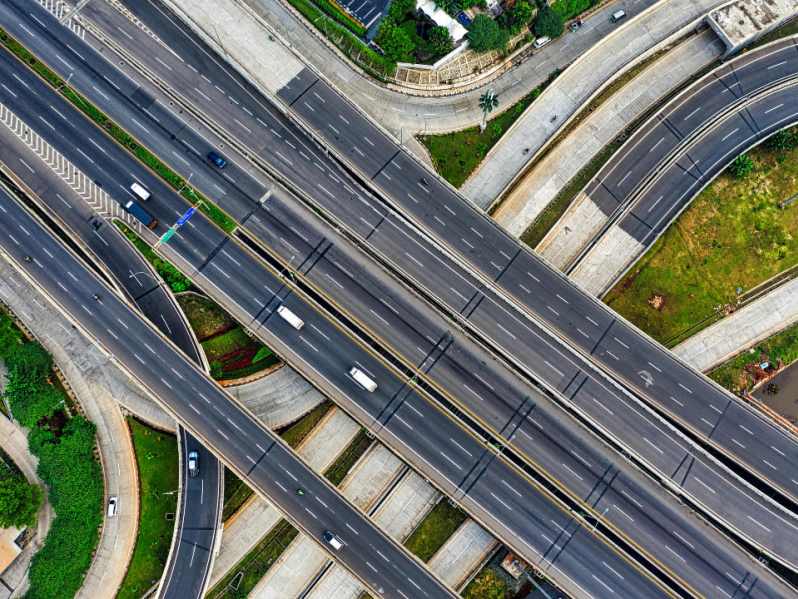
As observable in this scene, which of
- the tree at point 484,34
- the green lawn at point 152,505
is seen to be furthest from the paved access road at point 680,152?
the green lawn at point 152,505

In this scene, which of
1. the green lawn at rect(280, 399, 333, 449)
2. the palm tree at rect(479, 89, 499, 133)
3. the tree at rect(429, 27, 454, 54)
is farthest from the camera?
the tree at rect(429, 27, 454, 54)

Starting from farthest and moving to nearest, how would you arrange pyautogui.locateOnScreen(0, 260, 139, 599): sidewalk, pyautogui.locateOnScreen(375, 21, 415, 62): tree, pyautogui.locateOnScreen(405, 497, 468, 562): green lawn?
pyautogui.locateOnScreen(375, 21, 415, 62): tree
pyautogui.locateOnScreen(405, 497, 468, 562): green lawn
pyautogui.locateOnScreen(0, 260, 139, 599): sidewalk

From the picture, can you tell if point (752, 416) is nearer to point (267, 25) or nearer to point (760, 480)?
point (760, 480)

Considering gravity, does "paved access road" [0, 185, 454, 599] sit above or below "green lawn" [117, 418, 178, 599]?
above

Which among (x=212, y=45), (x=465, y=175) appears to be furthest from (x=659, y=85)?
(x=212, y=45)

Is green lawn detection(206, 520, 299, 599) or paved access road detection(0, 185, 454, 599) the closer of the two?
paved access road detection(0, 185, 454, 599)

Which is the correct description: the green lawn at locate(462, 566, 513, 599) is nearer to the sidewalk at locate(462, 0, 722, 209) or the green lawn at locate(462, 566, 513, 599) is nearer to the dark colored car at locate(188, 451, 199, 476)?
the dark colored car at locate(188, 451, 199, 476)


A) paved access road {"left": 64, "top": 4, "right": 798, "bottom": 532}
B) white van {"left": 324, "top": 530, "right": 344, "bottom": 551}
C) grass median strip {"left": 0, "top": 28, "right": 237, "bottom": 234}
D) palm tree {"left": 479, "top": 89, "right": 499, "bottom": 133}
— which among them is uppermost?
palm tree {"left": 479, "top": 89, "right": 499, "bottom": 133}

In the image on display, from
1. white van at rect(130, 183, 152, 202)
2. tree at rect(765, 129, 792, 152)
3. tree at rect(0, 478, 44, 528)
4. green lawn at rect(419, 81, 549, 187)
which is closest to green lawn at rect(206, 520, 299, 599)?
tree at rect(0, 478, 44, 528)
